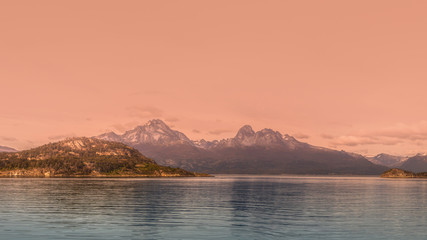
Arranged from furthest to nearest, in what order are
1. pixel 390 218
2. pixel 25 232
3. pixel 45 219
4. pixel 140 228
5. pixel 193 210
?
pixel 193 210 → pixel 390 218 → pixel 45 219 → pixel 140 228 → pixel 25 232

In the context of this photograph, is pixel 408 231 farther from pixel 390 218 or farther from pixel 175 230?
pixel 175 230

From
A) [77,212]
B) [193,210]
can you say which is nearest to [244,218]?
[193,210]

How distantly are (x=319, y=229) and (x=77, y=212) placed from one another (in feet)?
153

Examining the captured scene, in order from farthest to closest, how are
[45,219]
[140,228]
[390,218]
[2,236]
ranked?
1. [390,218]
2. [45,219]
3. [140,228]
4. [2,236]

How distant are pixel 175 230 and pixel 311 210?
37.9 m

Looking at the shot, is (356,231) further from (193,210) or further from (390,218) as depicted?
(193,210)

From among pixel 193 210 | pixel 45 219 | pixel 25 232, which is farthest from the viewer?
pixel 193 210

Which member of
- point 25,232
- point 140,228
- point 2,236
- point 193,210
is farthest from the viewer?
point 193,210

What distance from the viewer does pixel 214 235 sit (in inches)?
2088

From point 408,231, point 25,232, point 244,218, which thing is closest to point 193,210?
point 244,218

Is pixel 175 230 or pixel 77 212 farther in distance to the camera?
pixel 77 212

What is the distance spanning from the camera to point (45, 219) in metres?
66.7

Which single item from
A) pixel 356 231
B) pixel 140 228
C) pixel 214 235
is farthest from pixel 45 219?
pixel 356 231

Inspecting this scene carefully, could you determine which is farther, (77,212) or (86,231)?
(77,212)
